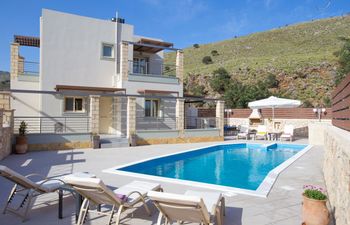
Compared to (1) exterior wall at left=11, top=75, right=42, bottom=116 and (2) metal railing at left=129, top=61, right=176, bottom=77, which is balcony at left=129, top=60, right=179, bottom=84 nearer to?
(2) metal railing at left=129, top=61, right=176, bottom=77

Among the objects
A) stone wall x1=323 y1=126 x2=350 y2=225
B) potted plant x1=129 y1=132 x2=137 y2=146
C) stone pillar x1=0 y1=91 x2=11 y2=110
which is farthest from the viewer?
potted plant x1=129 y1=132 x2=137 y2=146

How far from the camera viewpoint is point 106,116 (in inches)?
791

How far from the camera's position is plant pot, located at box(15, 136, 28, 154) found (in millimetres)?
13008

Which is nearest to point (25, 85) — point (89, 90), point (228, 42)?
point (89, 90)

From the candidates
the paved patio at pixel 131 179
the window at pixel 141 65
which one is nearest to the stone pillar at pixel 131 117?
the paved patio at pixel 131 179

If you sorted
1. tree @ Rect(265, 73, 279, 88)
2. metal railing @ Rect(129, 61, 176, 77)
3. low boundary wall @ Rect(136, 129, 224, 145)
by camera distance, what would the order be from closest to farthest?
low boundary wall @ Rect(136, 129, 224, 145) → metal railing @ Rect(129, 61, 176, 77) → tree @ Rect(265, 73, 279, 88)

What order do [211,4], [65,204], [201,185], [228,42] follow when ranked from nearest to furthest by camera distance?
[65,204] → [201,185] → [211,4] → [228,42]

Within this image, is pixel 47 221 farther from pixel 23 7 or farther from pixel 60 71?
pixel 23 7

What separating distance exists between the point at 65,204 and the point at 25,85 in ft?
51.2

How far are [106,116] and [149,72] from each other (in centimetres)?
587

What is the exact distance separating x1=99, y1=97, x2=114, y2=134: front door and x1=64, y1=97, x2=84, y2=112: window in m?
1.43

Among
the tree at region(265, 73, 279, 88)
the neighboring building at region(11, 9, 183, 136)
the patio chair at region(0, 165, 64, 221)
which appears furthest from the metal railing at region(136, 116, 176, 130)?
the tree at region(265, 73, 279, 88)

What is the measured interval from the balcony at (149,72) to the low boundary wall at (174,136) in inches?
188

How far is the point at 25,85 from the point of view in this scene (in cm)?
1898
